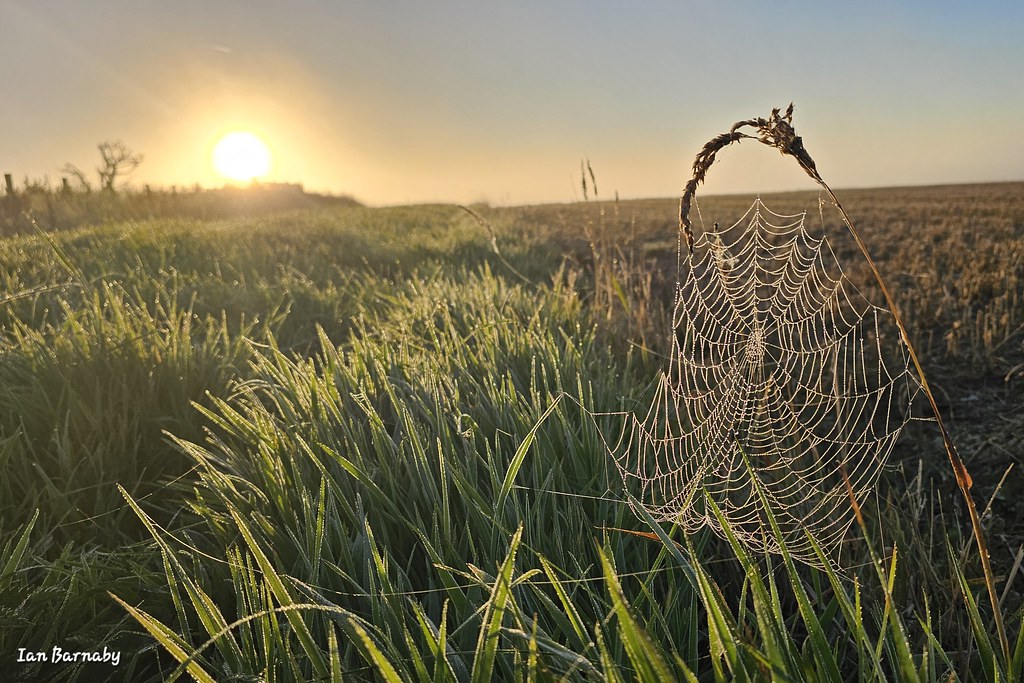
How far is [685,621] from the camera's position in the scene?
147cm

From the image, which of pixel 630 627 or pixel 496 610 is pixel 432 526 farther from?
pixel 630 627

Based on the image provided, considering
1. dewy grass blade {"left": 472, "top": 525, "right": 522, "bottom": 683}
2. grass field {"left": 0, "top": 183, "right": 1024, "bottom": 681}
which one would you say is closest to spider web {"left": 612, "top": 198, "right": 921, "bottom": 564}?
grass field {"left": 0, "top": 183, "right": 1024, "bottom": 681}

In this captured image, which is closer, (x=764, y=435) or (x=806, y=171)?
(x=806, y=171)

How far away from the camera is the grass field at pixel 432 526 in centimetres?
103

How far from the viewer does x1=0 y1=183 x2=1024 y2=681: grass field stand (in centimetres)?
103

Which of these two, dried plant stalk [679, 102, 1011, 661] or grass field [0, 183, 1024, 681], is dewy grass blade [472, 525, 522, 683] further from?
dried plant stalk [679, 102, 1011, 661]

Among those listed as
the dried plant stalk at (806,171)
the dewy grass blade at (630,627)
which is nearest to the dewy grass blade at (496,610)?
the dewy grass blade at (630,627)

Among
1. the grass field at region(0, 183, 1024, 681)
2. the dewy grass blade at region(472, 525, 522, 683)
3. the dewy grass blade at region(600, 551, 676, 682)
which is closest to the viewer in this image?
the dewy grass blade at region(600, 551, 676, 682)

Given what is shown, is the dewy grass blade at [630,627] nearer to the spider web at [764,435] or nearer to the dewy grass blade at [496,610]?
the dewy grass blade at [496,610]

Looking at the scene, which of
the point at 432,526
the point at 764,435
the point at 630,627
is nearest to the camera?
the point at 630,627

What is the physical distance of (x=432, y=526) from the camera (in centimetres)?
159

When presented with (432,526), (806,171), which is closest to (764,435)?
(432,526)

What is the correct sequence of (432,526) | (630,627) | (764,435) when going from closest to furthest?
(630,627), (432,526), (764,435)

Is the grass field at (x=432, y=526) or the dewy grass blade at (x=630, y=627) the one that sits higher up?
the dewy grass blade at (x=630, y=627)
